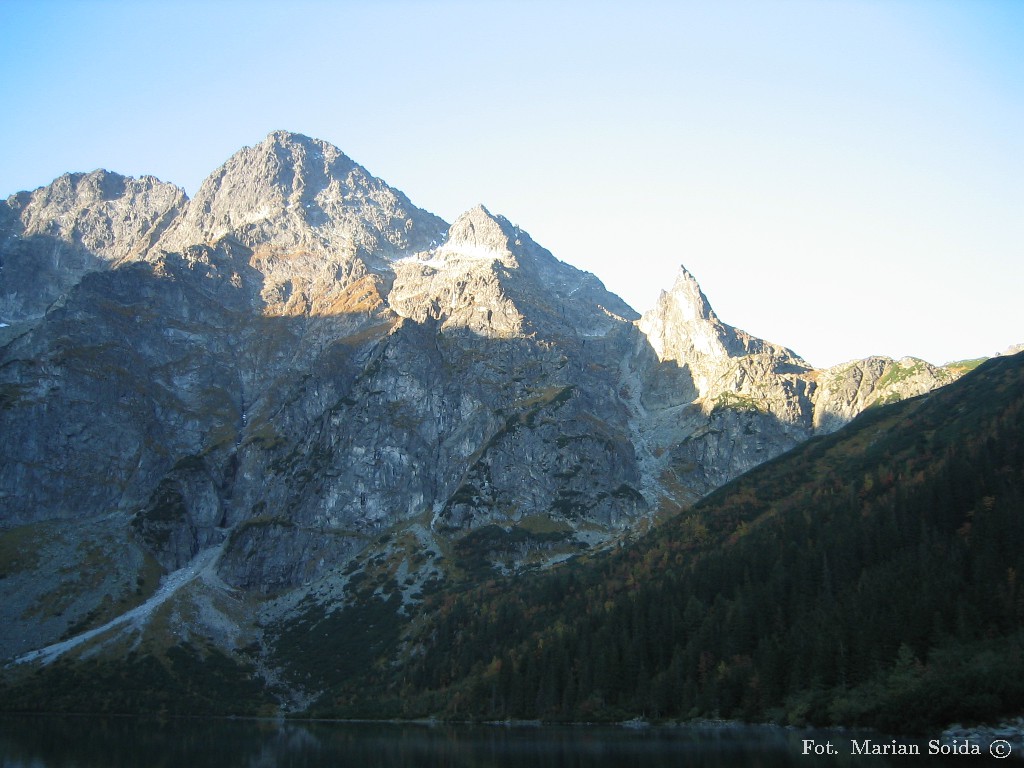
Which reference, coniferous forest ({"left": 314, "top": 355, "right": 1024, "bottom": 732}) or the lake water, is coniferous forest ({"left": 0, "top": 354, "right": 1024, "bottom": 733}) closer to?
coniferous forest ({"left": 314, "top": 355, "right": 1024, "bottom": 732})

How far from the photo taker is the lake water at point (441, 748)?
75.8m

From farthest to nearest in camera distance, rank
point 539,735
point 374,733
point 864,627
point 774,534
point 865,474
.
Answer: point 865,474, point 774,534, point 374,733, point 539,735, point 864,627

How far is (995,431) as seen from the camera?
144125 mm

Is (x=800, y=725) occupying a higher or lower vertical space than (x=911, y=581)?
lower

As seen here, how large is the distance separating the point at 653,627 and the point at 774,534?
33.3 meters

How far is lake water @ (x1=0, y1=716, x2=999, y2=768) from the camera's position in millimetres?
75812

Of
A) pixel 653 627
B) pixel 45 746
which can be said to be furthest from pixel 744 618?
pixel 45 746

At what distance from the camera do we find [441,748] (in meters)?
102

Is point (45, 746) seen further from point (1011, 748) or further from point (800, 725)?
point (1011, 748)

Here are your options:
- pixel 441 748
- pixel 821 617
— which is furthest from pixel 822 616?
pixel 441 748

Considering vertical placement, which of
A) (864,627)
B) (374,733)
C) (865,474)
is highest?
(865,474)

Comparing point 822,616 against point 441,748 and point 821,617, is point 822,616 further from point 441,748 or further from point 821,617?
point 441,748

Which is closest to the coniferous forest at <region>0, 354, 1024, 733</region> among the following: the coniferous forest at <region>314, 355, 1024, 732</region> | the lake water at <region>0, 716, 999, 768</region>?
the coniferous forest at <region>314, 355, 1024, 732</region>

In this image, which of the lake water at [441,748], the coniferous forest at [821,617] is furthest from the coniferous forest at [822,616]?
the lake water at [441,748]
